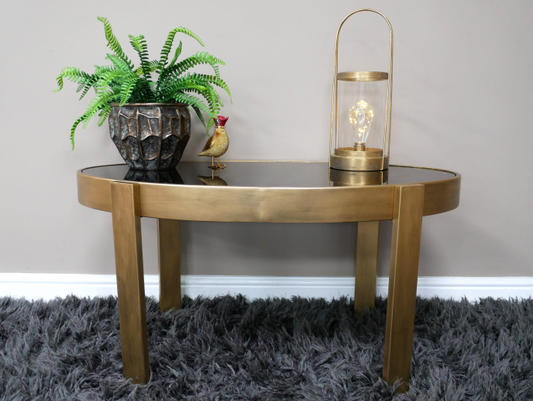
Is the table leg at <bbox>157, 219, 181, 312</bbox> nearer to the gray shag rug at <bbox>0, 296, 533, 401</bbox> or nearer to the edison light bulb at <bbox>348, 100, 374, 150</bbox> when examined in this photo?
the gray shag rug at <bbox>0, 296, 533, 401</bbox>

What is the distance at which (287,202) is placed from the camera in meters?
0.84

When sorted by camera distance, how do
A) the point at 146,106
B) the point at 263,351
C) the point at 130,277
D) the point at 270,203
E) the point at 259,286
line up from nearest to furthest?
the point at 270,203 < the point at 130,277 < the point at 146,106 < the point at 263,351 < the point at 259,286

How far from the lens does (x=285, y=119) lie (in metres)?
1.47

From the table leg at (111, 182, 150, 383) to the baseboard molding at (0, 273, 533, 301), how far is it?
0.57 metres

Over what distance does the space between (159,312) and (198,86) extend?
787mm

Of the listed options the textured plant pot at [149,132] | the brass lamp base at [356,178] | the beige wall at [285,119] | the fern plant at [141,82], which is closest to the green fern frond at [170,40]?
the fern plant at [141,82]

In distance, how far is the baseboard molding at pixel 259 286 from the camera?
5.10ft

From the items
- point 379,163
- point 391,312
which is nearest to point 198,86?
point 379,163

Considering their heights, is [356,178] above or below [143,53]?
below

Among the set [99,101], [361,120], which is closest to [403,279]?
[361,120]

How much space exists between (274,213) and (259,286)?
0.77 meters

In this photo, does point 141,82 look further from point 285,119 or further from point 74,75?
point 285,119

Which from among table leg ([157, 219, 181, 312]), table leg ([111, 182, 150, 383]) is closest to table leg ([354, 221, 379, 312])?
table leg ([157, 219, 181, 312])

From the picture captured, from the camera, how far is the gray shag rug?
100 cm
